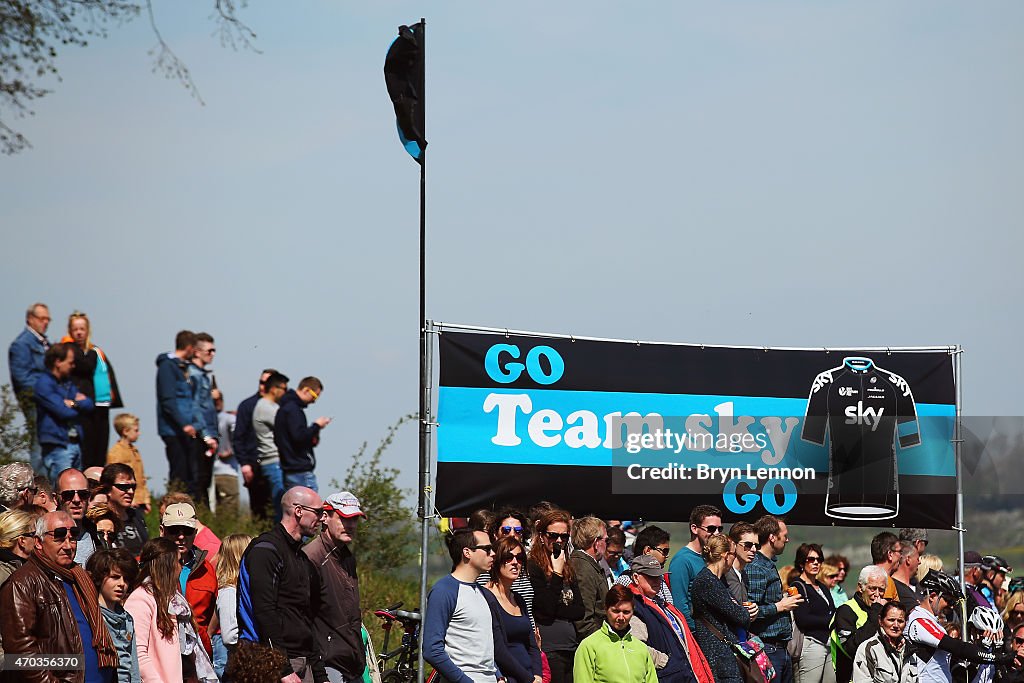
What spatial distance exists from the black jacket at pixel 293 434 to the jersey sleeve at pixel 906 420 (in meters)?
5.81

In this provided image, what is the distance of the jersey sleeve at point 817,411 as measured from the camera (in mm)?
12391

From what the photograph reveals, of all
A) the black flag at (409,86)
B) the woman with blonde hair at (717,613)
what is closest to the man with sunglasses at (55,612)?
the woman with blonde hair at (717,613)

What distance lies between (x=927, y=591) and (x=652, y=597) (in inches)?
124

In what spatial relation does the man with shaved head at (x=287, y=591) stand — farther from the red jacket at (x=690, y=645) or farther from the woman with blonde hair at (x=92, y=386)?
the woman with blonde hair at (x=92, y=386)

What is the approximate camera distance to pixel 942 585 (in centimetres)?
1182

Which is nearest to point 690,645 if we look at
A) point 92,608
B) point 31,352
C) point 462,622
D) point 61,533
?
point 462,622

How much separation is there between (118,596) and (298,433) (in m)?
6.49

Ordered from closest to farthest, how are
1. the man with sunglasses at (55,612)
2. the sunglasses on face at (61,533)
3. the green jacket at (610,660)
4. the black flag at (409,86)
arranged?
the man with sunglasses at (55,612), the sunglasses on face at (61,533), the green jacket at (610,660), the black flag at (409,86)

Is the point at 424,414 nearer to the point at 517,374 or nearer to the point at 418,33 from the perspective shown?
the point at 517,374

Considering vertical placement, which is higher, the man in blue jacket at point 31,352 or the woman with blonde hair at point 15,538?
the man in blue jacket at point 31,352

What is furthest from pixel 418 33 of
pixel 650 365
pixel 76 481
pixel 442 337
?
pixel 76 481

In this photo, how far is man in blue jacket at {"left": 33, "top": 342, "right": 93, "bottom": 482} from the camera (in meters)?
12.9

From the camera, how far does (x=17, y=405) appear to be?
50.2 feet

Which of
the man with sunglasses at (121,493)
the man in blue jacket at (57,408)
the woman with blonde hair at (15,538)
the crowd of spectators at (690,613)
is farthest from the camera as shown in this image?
the man in blue jacket at (57,408)
